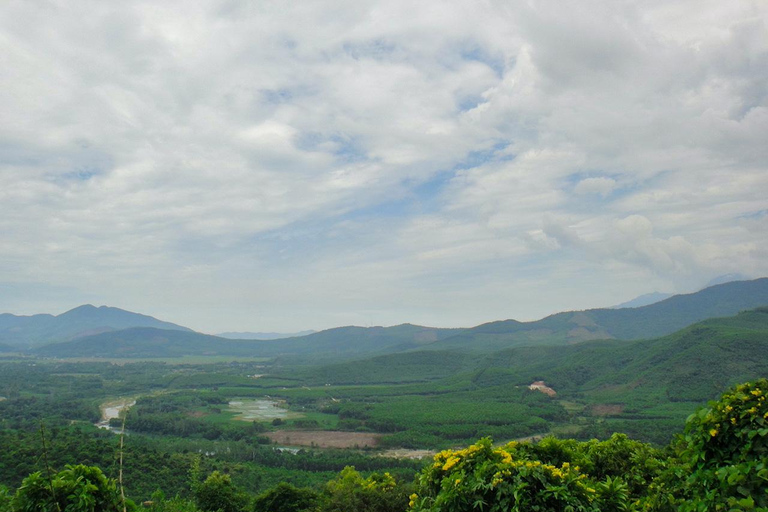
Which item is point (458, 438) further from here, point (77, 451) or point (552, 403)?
point (77, 451)

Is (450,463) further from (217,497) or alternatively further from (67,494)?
(217,497)

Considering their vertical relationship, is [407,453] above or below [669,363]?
below

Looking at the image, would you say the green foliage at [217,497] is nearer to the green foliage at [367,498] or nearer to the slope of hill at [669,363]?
the green foliage at [367,498]

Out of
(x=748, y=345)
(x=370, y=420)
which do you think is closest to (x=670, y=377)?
(x=748, y=345)

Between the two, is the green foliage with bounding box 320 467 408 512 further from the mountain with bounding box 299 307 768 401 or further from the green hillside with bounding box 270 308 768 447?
the mountain with bounding box 299 307 768 401

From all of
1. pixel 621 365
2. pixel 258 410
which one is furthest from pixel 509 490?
pixel 621 365

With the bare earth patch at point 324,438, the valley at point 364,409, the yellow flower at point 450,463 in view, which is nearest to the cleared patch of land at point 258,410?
the valley at point 364,409
